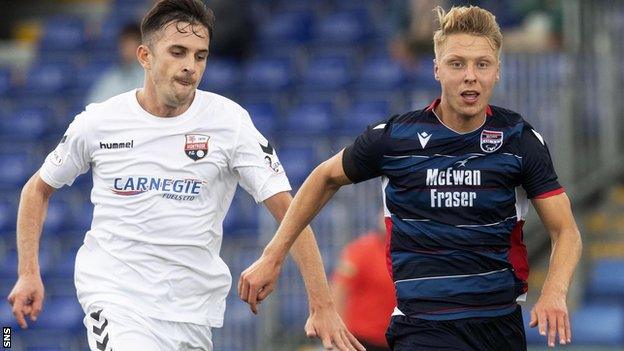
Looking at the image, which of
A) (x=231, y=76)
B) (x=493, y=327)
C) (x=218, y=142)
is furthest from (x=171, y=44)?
(x=231, y=76)

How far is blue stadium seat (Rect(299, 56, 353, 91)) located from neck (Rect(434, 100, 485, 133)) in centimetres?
835

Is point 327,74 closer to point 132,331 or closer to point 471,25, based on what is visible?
point 132,331

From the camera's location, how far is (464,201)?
6.12 meters

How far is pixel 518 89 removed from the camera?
12266 mm

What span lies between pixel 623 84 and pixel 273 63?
408 cm

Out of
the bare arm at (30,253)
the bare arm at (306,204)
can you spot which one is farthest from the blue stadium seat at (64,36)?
the bare arm at (306,204)

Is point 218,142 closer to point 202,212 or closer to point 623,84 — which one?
point 202,212

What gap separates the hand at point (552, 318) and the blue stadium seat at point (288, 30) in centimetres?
1027

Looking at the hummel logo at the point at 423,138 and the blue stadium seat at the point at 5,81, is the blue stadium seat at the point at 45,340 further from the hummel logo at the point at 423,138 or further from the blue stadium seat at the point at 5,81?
the hummel logo at the point at 423,138

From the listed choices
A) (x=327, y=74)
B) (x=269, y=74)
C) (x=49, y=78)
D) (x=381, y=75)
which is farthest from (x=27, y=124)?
(x=381, y=75)

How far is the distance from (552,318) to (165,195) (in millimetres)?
1945

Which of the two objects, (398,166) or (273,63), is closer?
(398,166)

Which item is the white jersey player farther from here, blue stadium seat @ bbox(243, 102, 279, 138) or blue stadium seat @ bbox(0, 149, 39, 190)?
blue stadium seat @ bbox(0, 149, 39, 190)

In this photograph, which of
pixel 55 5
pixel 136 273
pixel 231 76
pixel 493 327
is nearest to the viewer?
pixel 493 327
